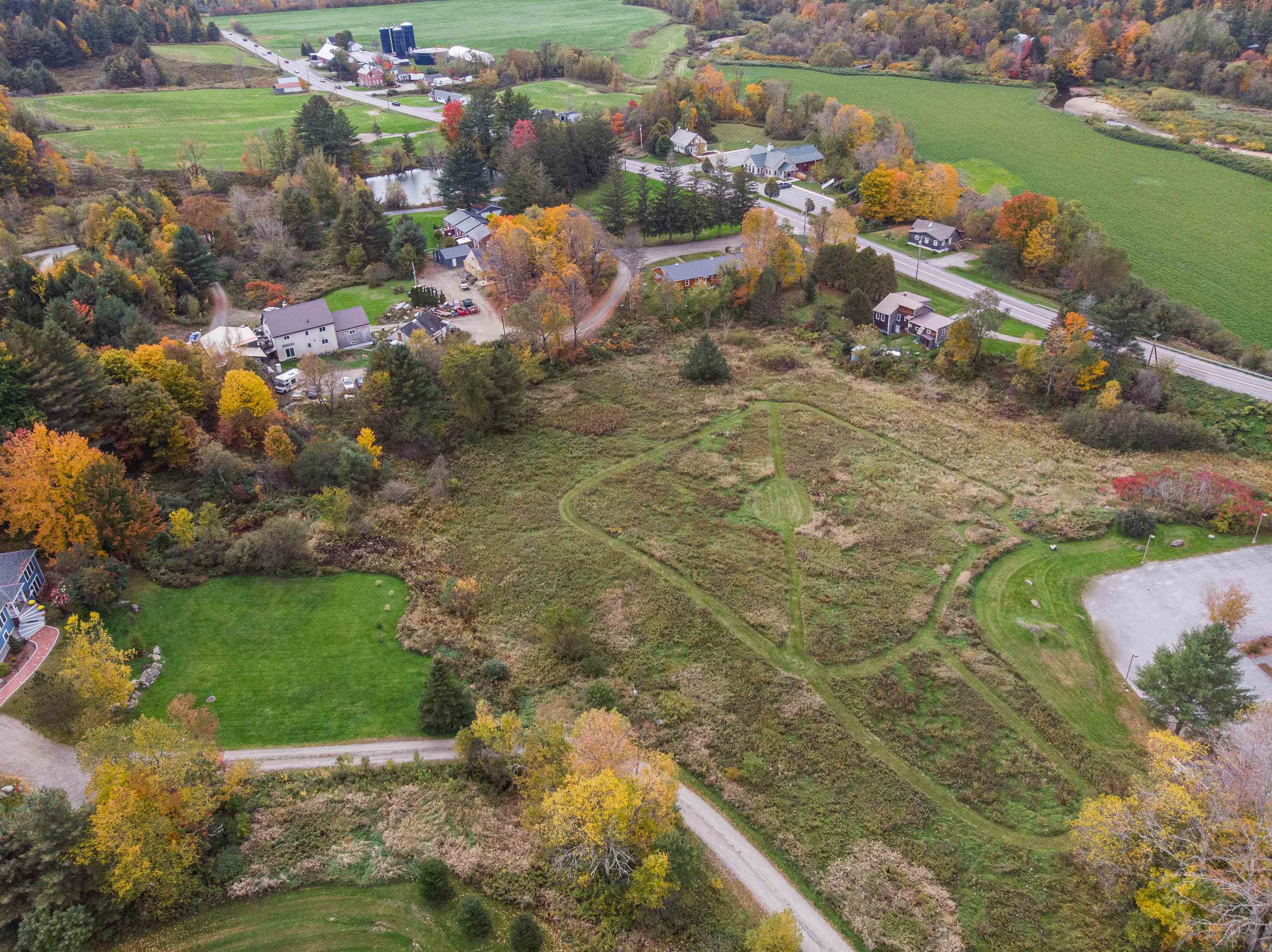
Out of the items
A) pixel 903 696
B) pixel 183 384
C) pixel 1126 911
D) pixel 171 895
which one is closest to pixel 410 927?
pixel 171 895

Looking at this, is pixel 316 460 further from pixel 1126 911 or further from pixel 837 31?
pixel 837 31

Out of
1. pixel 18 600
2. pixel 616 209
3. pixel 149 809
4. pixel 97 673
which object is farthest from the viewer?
pixel 616 209

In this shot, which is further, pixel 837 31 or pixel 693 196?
pixel 837 31

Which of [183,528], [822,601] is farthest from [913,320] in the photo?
[183,528]

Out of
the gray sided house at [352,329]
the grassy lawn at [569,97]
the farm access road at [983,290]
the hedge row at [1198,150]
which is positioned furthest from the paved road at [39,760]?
the hedge row at [1198,150]

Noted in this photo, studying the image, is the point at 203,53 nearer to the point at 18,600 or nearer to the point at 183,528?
the point at 183,528

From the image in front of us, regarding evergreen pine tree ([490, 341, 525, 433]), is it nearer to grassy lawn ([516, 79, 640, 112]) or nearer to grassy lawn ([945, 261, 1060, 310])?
grassy lawn ([945, 261, 1060, 310])
